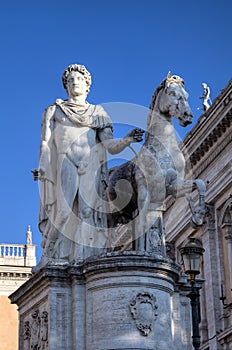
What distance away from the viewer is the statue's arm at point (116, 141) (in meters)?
9.86

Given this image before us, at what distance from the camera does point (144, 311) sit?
863cm

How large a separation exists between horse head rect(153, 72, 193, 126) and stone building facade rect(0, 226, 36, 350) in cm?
3340

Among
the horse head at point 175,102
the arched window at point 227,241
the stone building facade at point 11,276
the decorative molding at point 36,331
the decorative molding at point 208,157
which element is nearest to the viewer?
the decorative molding at point 36,331

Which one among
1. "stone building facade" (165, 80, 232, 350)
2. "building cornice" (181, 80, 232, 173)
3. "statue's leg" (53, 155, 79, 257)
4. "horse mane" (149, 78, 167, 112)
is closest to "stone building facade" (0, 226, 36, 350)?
"stone building facade" (165, 80, 232, 350)

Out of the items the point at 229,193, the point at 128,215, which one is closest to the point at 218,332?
the point at 229,193

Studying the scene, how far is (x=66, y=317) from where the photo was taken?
8891mm

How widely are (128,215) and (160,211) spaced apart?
19.6 inches

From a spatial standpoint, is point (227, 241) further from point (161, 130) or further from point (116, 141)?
point (116, 141)

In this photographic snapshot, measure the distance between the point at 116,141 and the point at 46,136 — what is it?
84 cm

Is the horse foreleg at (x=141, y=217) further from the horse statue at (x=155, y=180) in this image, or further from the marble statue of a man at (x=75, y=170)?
the marble statue of a man at (x=75, y=170)

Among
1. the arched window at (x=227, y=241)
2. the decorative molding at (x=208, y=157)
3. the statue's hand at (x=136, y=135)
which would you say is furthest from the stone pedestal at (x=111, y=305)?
the decorative molding at (x=208, y=157)

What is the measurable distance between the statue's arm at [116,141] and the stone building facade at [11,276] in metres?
33.7

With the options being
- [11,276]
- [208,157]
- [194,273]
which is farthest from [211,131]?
[194,273]

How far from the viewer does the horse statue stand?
396 inches
